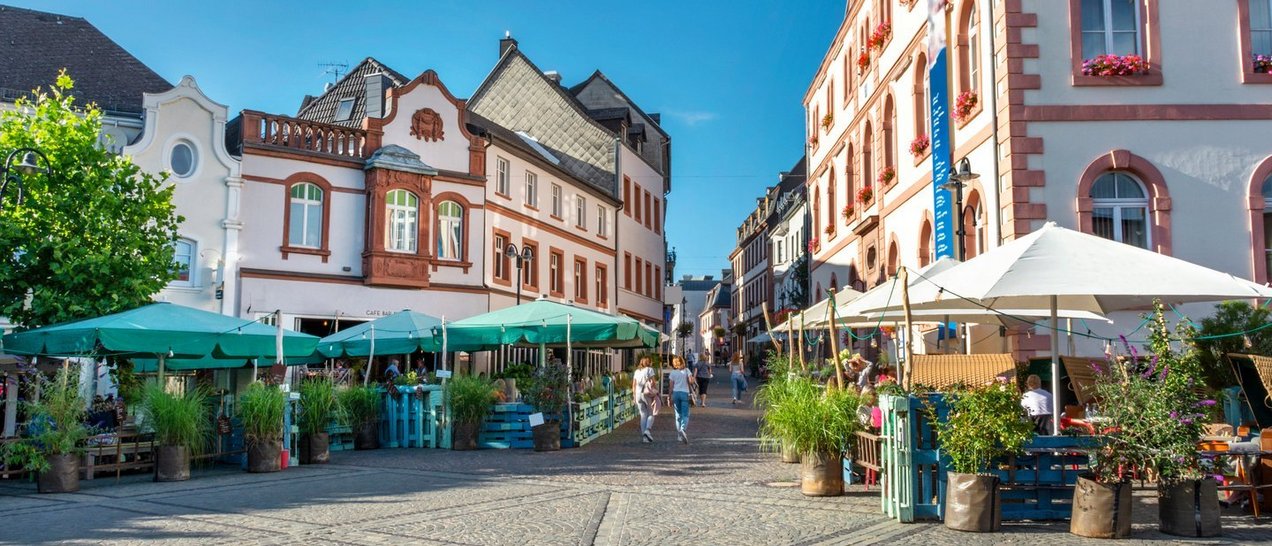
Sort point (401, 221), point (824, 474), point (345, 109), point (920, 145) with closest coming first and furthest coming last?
point (824, 474) < point (920, 145) < point (401, 221) < point (345, 109)

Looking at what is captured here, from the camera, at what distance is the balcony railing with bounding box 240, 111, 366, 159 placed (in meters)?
25.8

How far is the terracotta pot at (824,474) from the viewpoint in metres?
10.2

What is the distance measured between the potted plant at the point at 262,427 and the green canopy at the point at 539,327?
4868 mm

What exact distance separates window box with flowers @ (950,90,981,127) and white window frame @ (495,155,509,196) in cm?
1480

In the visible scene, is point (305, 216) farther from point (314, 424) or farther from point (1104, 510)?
point (1104, 510)

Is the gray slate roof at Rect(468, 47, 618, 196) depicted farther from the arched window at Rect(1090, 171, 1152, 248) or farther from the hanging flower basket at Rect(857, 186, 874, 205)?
the arched window at Rect(1090, 171, 1152, 248)

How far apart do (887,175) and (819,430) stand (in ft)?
51.6

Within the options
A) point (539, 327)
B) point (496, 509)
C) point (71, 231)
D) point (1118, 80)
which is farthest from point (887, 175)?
point (496, 509)

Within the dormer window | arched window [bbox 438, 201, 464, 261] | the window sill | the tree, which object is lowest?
the tree

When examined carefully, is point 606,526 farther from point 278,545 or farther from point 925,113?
point 925,113

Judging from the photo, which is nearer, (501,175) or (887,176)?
(887,176)

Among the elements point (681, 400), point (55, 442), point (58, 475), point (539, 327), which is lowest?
point (58, 475)

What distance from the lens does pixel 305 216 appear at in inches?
1042

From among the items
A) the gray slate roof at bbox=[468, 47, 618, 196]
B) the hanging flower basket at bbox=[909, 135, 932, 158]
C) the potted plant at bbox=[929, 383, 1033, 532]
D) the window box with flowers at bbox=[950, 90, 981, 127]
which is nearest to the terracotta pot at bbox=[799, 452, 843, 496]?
the potted plant at bbox=[929, 383, 1033, 532]
